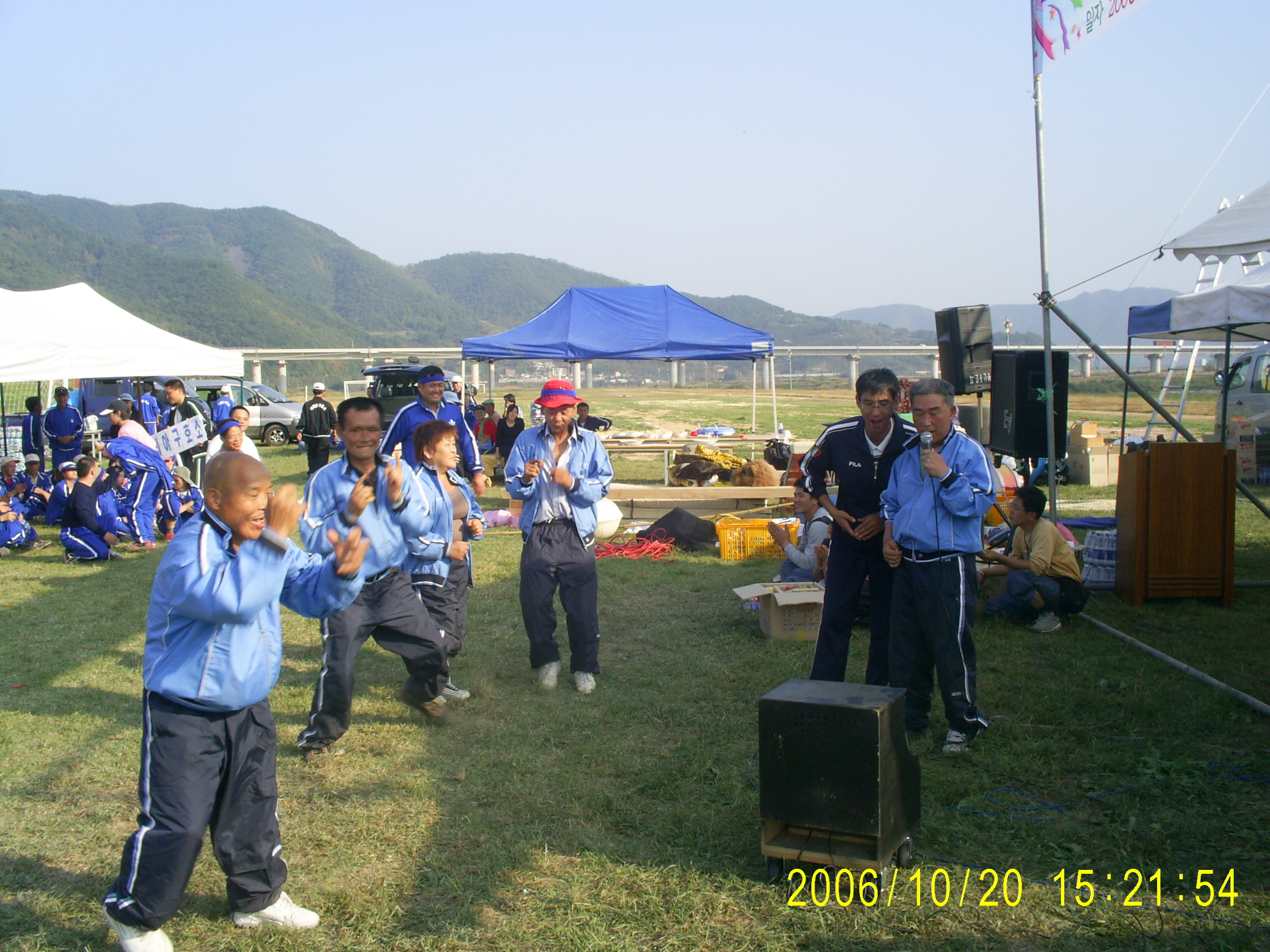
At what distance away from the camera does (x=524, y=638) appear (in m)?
6.77

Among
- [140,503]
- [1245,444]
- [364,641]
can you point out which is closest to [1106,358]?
[364,641]

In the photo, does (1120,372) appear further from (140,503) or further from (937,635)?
(140,503)

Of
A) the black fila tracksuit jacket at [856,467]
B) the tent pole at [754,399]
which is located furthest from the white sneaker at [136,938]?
the tent pole at [754,399]

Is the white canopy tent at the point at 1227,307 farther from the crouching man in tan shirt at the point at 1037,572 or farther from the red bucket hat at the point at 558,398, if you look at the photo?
the red bucket hat at the point at 558,398

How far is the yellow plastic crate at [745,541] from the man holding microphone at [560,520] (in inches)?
169

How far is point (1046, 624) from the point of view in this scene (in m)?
6.69

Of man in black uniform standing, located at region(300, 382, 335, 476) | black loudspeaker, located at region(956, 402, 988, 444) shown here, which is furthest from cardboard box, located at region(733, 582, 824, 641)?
man in black uniform standing, located at region(300, 382, 335, 476)

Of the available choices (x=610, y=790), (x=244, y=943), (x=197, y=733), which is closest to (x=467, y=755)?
(x=610, y=790)

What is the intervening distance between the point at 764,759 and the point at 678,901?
1.91 ft

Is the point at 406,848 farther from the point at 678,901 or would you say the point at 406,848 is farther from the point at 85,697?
the point at 85,697

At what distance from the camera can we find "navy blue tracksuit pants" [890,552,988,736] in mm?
4324

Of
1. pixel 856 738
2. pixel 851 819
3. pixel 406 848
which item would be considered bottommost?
pixel 406 848

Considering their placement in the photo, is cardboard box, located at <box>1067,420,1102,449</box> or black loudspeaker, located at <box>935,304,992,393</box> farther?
cardboard box, located at <box>1067,420,1102,449</box>
